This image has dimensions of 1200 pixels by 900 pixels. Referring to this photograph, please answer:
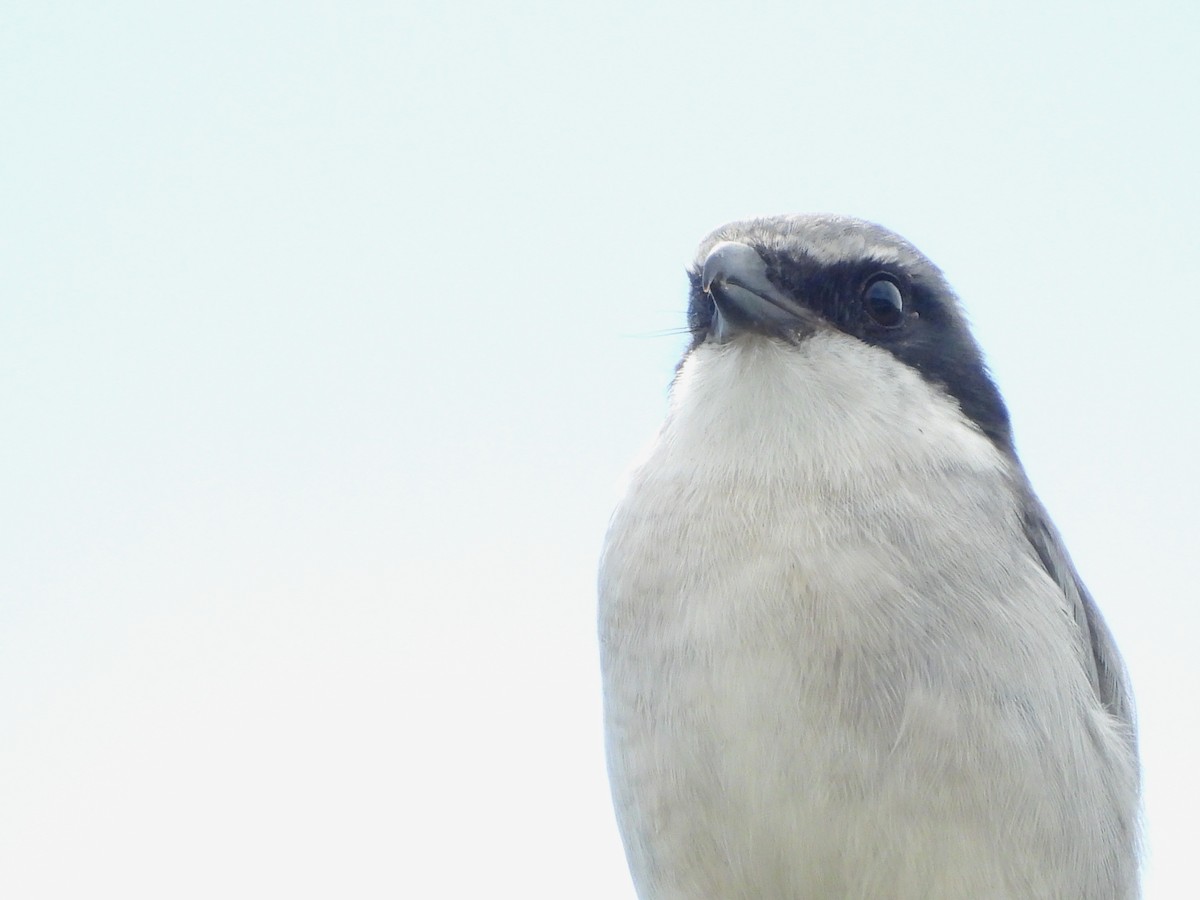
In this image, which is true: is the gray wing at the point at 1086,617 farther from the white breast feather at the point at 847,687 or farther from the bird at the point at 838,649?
the white breast feather at the point at 847,687

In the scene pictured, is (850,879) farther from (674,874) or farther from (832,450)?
(832,450)

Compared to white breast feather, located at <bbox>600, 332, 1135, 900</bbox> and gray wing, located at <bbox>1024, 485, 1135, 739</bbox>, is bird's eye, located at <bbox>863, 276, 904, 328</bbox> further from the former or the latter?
gray wing, located at <bbox>1024, 485, 1135, 739</bbox>

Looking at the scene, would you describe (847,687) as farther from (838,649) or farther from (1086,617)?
(1086,617)

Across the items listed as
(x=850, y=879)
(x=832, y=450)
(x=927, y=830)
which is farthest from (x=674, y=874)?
(x=832, y=450)

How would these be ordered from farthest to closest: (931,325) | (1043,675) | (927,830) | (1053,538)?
(931,325)
(1053,538)
(1043,675)
(927,830)

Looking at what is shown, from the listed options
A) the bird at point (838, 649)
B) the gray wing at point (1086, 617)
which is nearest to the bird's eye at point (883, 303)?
the bird at point (838, 649)

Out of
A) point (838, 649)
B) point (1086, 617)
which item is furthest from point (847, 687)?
point (1086, 617)
